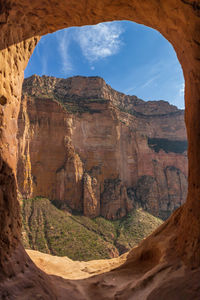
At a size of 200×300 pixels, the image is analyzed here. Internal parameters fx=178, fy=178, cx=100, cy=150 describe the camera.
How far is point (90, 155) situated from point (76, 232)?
22.4m

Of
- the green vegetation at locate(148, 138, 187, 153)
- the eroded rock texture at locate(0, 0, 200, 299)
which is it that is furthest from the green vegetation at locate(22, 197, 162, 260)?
the green vegetation at locate(148, 138, 187, 153)

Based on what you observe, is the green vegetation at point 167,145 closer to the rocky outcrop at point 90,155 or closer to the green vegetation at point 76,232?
the rocky outcrop at point 90,155

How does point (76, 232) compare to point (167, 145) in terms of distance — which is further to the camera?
point (167, 145)

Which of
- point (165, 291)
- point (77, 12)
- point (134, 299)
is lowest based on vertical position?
point (134, 299)

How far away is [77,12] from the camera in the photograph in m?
6.97

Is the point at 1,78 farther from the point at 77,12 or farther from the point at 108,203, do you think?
the point at 108,203

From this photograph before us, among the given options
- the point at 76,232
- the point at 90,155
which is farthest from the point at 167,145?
the point at 76,232

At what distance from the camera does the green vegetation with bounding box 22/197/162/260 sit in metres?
26.1

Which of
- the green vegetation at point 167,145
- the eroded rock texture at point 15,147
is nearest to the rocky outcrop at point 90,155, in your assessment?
the green vegetation at point 167,145

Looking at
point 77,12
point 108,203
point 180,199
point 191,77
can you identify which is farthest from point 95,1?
point 180,199

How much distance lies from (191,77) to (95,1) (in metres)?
4.57

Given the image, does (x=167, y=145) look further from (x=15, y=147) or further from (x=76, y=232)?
(x=15, y=147)

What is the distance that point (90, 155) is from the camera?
48.7 metres

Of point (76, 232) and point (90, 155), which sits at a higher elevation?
point (90, 155)
